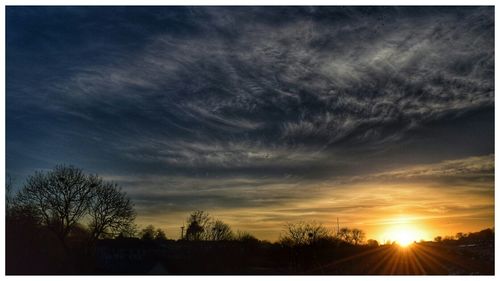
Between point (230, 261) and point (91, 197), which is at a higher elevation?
point (91, 197)

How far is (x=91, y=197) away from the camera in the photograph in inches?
2223

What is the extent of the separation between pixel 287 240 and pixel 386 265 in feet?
167

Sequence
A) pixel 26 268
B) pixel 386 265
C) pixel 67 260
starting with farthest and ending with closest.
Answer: pixel 67 260 < pixel 386 265 < pixel 26 268

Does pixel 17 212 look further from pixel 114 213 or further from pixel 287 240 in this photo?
pixel 287 240

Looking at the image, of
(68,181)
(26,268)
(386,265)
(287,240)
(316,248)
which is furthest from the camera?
(287,240)

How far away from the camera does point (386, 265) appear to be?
1565 inches
